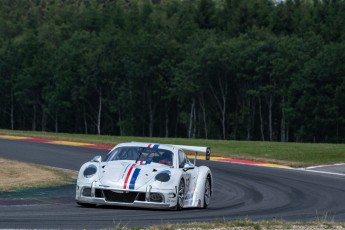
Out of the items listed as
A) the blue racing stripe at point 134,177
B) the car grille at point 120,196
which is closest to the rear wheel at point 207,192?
the blue racing stripe at point 134,177

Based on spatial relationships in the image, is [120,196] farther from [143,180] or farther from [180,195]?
[180,195]

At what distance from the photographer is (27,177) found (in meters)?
21.9

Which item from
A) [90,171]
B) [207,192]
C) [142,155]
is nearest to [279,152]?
[207,192]

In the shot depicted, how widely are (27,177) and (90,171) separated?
6.39m

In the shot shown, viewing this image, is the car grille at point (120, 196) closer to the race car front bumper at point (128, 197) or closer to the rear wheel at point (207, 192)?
the race car front bumper at point (128, 197)

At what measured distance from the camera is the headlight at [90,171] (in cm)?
1576

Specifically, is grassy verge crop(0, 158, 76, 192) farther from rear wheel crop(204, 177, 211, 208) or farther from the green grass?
the green grass

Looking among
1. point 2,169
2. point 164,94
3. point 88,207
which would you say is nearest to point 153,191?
point 88,207

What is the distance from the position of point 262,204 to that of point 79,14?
116133 millimetres

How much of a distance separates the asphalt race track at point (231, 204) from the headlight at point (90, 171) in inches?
24.0

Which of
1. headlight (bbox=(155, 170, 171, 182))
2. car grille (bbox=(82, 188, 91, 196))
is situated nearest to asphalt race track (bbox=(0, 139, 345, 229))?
car grille (bbox=(82, 188, 91, 196))

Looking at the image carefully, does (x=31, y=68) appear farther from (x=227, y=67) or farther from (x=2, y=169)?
(x=2, y=169)

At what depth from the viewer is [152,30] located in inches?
4382

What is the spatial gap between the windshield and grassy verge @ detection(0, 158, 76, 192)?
3.21 metres
